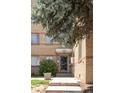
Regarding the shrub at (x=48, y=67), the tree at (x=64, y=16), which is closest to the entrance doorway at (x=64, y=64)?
the shrub at (x=48, y=67)

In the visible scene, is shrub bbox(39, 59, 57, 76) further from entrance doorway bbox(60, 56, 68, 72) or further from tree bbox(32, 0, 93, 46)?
tree bbox(32, 0, 93, 46)

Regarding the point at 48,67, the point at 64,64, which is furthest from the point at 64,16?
the point at 64,64

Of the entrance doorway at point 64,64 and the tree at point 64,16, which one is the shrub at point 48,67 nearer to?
the entrance doorway at point 64,64

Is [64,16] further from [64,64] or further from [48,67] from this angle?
[64,64]

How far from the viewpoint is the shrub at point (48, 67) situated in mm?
37716

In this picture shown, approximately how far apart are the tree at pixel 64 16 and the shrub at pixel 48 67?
22.1m

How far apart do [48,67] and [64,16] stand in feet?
77.7

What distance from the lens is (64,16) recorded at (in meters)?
14.3

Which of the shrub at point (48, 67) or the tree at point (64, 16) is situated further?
the shrub at point (48, 67)
